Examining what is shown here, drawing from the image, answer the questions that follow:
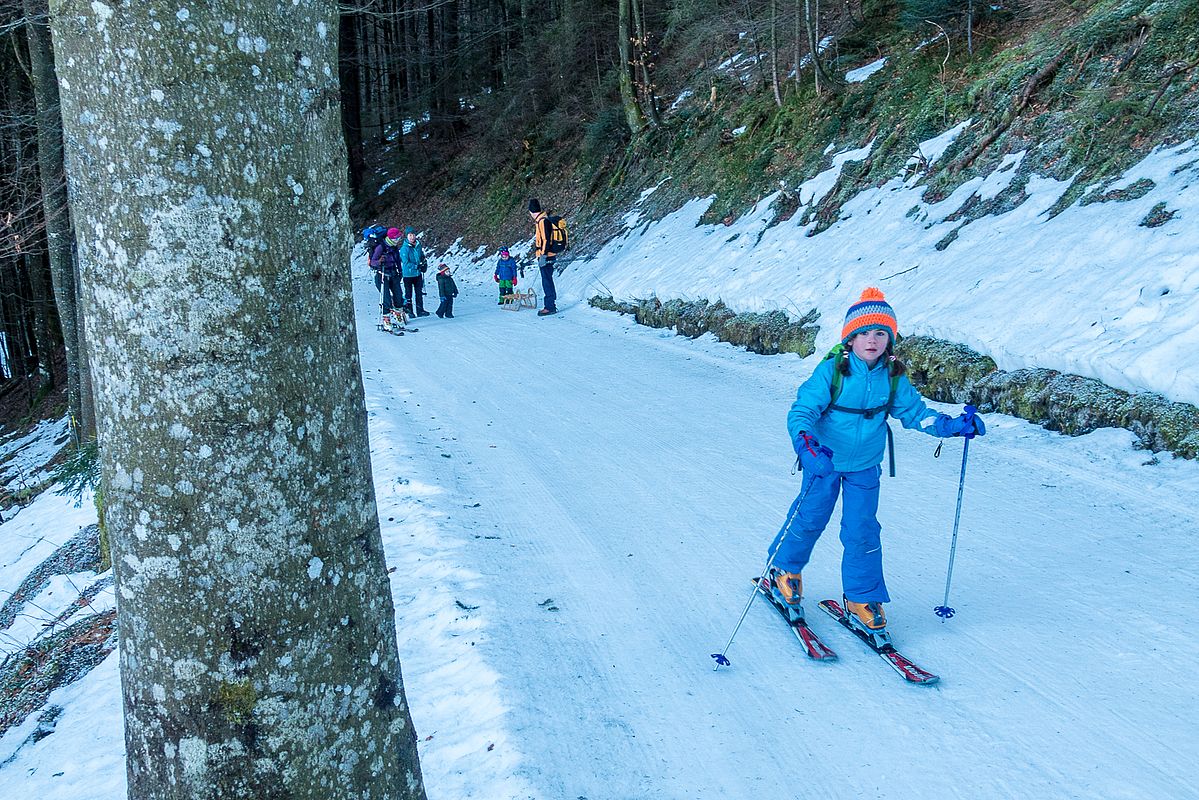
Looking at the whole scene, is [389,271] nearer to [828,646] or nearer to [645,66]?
[645,66]

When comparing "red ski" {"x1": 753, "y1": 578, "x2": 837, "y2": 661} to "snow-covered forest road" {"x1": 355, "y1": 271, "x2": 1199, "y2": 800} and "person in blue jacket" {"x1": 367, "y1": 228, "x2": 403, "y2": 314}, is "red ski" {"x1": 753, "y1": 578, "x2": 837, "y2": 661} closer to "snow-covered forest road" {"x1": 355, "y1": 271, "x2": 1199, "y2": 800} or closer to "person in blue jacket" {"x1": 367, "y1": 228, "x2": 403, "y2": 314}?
"snow-covered forest road" {"x1": 355, "y1": 271, "x2": 1199, "y2": 800}

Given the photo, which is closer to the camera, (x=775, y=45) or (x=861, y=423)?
(x=861, y=423)

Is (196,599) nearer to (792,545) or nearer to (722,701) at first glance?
(722,701)

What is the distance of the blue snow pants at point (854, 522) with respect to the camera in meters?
4.14

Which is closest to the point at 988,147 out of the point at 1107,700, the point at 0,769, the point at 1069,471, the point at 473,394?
the point at 1069,471

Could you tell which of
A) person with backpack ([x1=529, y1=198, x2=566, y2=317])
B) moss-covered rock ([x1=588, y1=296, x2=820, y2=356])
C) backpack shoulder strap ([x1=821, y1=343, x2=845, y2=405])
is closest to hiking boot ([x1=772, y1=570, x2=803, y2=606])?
backpack shoulder strap ([x1=821, y1=343, x2=845, y2=405])

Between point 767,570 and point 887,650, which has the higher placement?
point 767,570

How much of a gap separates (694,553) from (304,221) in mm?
3818

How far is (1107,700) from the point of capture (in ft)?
11.6

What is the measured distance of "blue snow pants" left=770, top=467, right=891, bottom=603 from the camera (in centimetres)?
414

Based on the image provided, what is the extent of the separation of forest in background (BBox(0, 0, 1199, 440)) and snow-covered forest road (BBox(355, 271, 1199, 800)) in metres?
4.70

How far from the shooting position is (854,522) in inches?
163

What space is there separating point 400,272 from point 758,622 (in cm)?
1307

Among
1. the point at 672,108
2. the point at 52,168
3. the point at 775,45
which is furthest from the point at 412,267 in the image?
the point at 672,108
